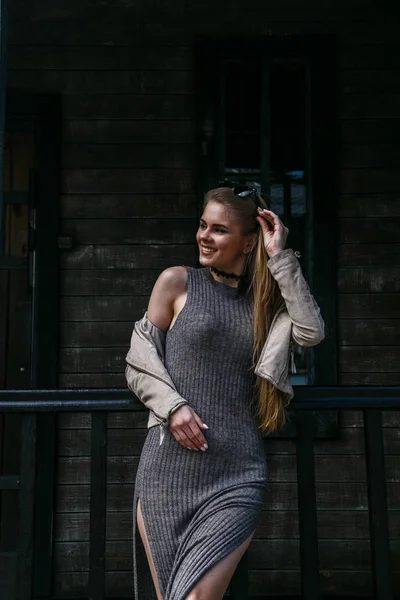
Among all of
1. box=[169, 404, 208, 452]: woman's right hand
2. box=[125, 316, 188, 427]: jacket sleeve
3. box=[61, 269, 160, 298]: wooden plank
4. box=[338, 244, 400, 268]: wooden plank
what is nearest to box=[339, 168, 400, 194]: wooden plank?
box=[338, 244, 400, 268]: wooden plank

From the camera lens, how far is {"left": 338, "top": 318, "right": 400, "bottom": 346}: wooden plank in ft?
14.7

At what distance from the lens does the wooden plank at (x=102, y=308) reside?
4512 millimetres

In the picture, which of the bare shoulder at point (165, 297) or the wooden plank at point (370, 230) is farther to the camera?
the wooden plank at point (370, 230)

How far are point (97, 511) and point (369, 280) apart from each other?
252 centimetres

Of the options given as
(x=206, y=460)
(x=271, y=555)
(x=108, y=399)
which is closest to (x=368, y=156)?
(x=271, y=555)

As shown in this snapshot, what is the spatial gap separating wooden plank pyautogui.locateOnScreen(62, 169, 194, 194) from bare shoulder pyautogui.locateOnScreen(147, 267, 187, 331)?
2376 mm

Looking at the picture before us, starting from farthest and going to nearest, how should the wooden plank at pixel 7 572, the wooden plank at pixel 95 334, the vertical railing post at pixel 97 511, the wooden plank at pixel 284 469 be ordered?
the wooden plank at pixel 95 334 → the wooden plank at pixel 284 469 → the wooden plank at pixel 7 572 → the vertical railing post at pixel 97 511

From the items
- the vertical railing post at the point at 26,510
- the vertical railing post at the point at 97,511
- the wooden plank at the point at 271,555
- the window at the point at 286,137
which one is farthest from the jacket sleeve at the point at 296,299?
the wooden plank at the point at 271,555

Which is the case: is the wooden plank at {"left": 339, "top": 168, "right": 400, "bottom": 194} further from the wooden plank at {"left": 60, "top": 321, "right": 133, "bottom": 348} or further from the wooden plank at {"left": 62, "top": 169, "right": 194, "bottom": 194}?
the wooden plank at {"left": 60, "top": 321, "right": 133, "bottom": 348}

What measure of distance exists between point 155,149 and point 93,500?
8.48ft

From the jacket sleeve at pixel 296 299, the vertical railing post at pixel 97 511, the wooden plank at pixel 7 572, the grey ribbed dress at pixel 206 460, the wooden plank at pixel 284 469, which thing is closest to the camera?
the grey ribbed dress at pixel 206 460

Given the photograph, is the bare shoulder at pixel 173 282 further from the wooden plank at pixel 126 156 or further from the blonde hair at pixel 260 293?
the wooden plank at pixel 126 156

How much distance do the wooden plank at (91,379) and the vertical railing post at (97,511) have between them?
184 cm

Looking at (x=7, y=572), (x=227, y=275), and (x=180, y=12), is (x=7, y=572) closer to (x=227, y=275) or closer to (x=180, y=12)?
(x=227, y=275)
